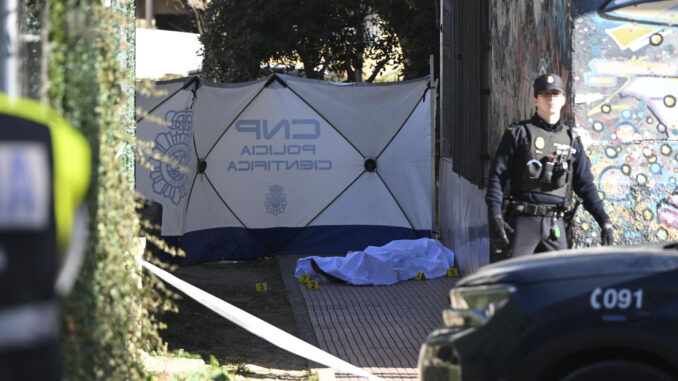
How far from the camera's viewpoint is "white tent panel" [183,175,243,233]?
15.0 m

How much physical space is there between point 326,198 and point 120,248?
10220 mm

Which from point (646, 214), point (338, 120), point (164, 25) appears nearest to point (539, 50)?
point (646, 214)

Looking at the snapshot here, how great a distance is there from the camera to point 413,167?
15414 millimetres

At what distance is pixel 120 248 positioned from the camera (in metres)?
5.15

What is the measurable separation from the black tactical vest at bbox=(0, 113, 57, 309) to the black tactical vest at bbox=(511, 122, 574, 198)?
5.29 metres

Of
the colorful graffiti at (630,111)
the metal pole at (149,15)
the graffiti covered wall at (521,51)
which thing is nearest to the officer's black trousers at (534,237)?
the colorful graffiti at (630,111)

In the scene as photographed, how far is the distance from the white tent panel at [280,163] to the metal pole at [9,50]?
11.5 m

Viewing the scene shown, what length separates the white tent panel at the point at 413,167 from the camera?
15.4m

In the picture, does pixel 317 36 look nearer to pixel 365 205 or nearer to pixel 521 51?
pixel 365 205

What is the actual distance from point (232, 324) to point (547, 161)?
4.26 m

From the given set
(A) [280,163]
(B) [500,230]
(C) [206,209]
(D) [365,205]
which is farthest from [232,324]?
(D) [365,205]

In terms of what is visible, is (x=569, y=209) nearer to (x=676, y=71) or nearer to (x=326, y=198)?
(x=676, y=71)

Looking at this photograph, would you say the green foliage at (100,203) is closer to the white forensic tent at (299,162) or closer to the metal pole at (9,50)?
the metal pole at (9,50)

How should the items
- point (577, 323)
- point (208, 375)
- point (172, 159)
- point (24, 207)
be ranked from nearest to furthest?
point (24, 207), point (577, 323), point (208, 375), point (172, 159)
